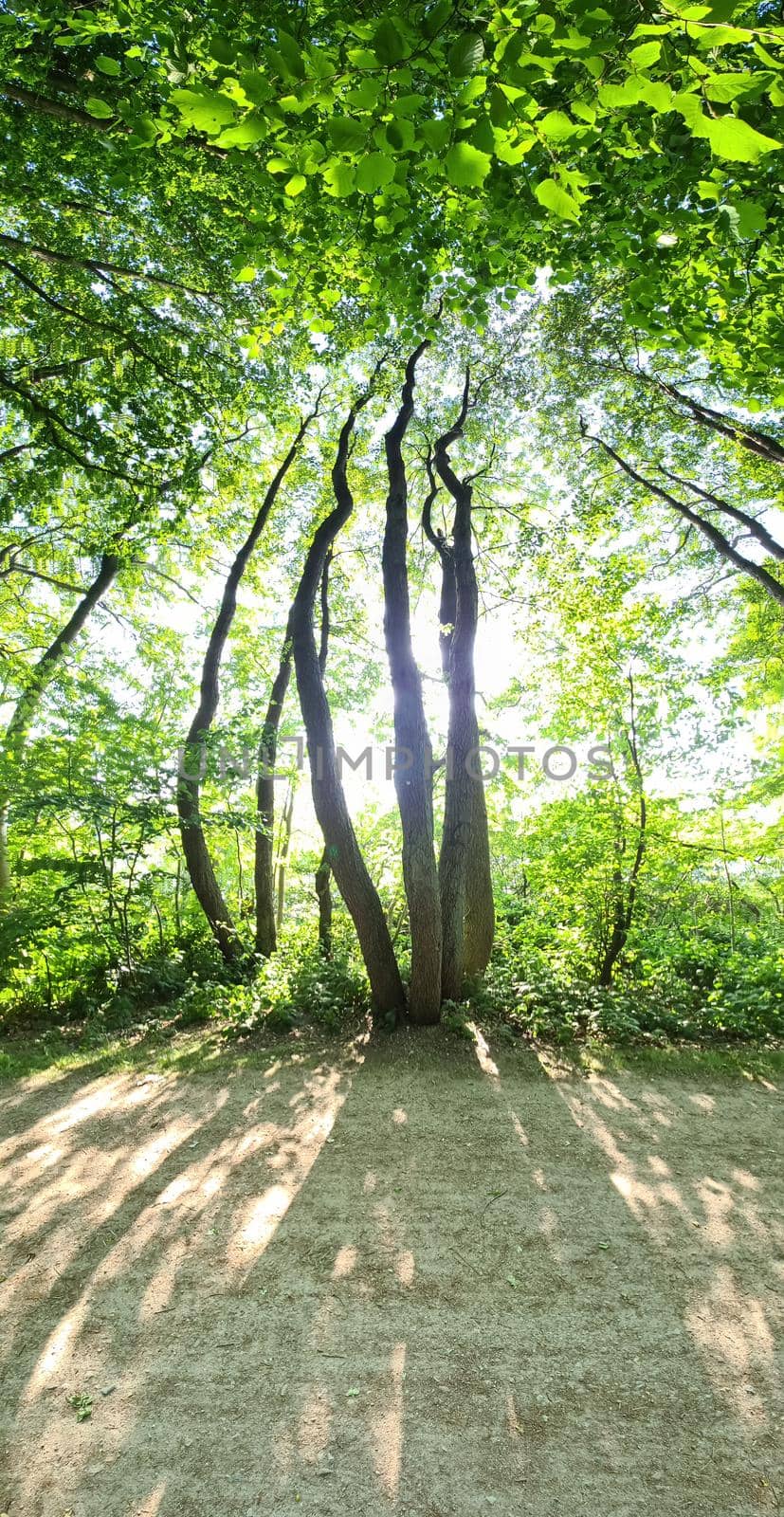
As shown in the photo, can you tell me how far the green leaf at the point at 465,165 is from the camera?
167 centimetres

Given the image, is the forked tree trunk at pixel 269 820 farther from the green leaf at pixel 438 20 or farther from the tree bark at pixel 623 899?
the green leaf at pixel 438 20

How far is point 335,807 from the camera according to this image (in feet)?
20.8

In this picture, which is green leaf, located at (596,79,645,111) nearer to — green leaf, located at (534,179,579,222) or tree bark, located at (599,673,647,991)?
green leaf, located at (534,179,579,222)

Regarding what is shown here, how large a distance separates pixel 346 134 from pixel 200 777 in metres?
6.41

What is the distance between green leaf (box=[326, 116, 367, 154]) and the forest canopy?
0.4 inches

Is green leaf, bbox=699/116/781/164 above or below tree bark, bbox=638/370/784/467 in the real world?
below

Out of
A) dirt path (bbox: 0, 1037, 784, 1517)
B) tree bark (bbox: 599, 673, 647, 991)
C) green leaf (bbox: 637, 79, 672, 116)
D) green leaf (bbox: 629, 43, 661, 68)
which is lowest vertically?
dirt path (bbox: 0, 1037, 784, 1517)

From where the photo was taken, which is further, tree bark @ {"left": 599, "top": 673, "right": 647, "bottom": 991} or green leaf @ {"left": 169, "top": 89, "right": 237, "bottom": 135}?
tree bark @ {"left": 599, "top": 673, "right": 647, "bottom": 991}

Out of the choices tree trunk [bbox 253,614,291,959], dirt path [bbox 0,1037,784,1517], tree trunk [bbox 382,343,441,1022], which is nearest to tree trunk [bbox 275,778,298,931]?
tree trunk [bbox 253,614,291,959]

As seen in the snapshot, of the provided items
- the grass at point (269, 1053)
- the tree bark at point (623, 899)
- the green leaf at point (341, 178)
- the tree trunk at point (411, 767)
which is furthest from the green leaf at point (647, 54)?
the tree bark at point (623, 899)

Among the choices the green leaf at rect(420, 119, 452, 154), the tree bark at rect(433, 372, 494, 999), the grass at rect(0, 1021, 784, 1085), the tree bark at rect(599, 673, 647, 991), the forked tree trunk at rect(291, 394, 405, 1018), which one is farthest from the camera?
the tree bark at rect(599, 673, 647, 991)

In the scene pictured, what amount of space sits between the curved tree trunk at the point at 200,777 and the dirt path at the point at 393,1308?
347 cm

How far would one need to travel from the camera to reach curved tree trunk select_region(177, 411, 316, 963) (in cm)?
728

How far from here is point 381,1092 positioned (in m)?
4.95
